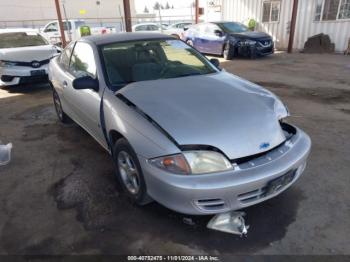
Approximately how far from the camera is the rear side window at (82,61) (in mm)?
3536

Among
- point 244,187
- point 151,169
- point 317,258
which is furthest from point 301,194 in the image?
point 151,169

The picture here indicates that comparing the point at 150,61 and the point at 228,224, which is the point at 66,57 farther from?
the point at 228,224

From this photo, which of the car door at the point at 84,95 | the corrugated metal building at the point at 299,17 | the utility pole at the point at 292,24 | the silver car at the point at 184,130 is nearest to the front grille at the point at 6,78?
the car door at the point at 84,95

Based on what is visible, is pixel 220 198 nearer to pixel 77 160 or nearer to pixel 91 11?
pixel 77 160

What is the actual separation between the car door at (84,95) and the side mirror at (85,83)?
77 mm

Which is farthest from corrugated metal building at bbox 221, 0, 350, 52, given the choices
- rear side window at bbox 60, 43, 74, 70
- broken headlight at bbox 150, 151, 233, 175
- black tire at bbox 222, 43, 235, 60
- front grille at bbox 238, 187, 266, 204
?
broken headlight at bbox 150, 151, 233, 175

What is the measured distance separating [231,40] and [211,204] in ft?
34.6

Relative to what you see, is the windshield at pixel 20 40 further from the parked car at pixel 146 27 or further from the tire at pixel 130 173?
the parked car at pixel 146 27

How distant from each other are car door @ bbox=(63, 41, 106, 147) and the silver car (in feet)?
0.05

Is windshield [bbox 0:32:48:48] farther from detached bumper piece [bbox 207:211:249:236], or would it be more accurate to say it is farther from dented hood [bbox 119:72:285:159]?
detached bumper piece [bbox 207:211:249:236]

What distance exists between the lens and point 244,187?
2244 millimetres

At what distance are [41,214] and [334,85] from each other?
7209 millimetres

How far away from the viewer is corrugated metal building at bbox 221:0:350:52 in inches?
504

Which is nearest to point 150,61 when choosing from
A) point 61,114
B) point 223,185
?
point 223,185
